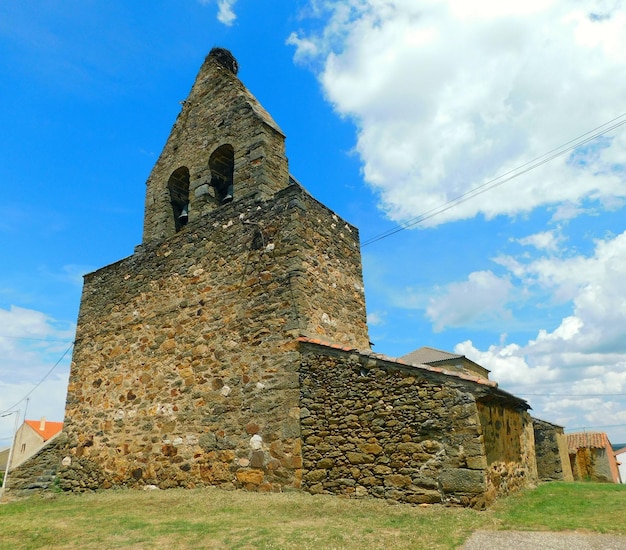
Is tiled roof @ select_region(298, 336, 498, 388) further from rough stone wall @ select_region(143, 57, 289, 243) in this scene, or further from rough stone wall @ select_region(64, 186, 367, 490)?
rough stone wall @ select_region(143, 57, 289, 243)

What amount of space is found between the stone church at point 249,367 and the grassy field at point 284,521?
0.50 m

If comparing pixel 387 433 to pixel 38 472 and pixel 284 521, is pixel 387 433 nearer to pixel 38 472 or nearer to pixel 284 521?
pixel 284 521

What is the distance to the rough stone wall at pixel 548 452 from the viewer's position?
41.2 ft

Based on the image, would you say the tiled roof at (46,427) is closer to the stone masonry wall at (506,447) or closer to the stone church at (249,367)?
the stone church at (249,367)

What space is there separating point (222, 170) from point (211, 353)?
15.5ft

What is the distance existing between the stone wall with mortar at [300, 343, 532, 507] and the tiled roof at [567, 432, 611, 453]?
667 inches

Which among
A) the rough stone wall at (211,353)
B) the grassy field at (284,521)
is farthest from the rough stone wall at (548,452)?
the rough stone wall at (211,353)

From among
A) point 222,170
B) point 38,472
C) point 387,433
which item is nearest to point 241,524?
point 387,433

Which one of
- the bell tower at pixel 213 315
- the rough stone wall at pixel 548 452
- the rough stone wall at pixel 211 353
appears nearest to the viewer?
the rough stone wall at pixel 211 353

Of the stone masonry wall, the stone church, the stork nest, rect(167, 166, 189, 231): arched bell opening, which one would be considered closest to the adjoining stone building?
the stone masonry wall

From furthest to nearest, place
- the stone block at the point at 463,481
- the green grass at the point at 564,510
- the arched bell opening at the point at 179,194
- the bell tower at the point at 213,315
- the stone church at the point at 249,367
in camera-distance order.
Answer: the arched bell opening at the point at 179,194 < the bell tower at the point at 213,315 < the stone church at the point at 249,367 < the stone block at the point at 463,481 < the green grass at the point at 564,510

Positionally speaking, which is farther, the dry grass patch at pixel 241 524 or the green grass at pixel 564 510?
the green grass at pixel 564 510

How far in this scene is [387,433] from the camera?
6.76 m

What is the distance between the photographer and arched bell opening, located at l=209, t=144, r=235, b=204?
10927 mm
